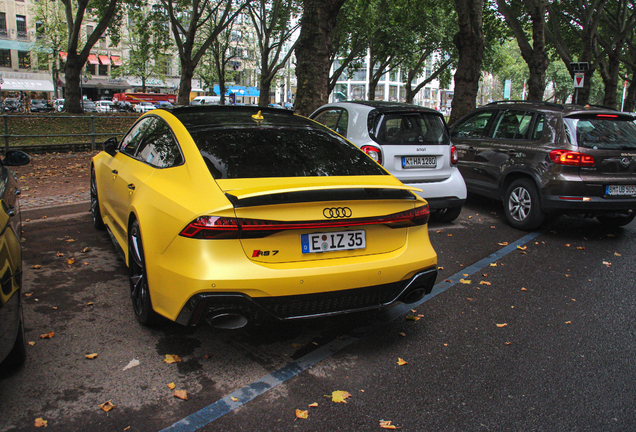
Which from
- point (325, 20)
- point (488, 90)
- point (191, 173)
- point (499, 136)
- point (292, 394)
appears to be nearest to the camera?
point (292, 394)

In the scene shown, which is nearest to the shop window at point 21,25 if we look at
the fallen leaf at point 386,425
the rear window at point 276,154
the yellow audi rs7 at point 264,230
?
the yellow audi rs7 at point 264,230

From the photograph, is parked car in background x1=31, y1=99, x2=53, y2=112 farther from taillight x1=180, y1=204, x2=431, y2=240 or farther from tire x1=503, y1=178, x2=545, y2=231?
taillight x1=180, y1=204, x2=431, y2=240

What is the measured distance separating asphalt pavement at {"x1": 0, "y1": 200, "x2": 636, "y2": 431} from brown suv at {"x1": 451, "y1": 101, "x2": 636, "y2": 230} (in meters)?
1.80

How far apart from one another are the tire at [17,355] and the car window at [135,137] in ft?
6.63

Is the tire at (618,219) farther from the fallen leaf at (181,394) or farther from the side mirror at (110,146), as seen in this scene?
the fallen leaf at (181,394)

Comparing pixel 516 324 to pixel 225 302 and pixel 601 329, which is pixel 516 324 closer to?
pixel 601 329

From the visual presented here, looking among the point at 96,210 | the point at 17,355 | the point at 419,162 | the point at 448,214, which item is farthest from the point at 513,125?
the point at 17,355

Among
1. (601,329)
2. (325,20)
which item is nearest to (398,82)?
(325,20)

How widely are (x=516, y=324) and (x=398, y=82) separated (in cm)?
9144

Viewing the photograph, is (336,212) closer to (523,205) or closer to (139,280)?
(139,280)

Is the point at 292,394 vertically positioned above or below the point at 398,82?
below

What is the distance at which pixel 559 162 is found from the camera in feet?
22.8

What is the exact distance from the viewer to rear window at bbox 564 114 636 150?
6887mm

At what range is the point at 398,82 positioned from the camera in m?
91.9
